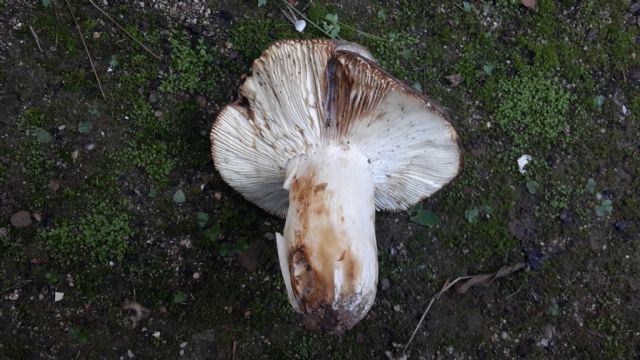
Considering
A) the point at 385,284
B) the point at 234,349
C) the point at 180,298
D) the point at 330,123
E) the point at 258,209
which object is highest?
the point at 330,123

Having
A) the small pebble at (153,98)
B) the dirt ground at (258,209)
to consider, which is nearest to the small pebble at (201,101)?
the dirt ground at (258,209)

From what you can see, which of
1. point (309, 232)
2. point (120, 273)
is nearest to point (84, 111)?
point (120, 273)

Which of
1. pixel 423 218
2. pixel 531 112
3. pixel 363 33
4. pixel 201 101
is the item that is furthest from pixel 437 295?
pixel 201 101

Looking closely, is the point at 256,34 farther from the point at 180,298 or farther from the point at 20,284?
the point at 20,284

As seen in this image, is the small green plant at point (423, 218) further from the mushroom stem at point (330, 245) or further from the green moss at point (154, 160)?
the green moss at point (154, 160)

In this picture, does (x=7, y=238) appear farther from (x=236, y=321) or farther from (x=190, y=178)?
(x=236, y=321)

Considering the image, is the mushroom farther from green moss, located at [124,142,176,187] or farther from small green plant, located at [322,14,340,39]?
small green plant, located at [322,14,340,39]
